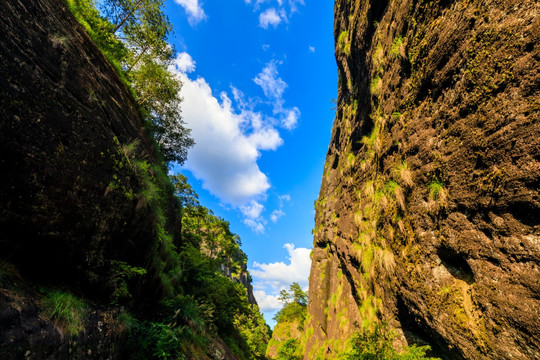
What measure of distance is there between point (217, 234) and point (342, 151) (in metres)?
16.8

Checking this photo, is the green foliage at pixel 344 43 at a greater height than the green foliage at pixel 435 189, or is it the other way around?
the green foliage at pixel 344 43

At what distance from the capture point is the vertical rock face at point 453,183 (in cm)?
396

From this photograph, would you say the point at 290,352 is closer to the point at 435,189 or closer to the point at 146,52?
the point at 435,189

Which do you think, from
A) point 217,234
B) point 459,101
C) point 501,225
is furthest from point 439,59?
point 217,234

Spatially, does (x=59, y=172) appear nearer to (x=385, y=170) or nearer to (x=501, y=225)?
(x=501, y=225)

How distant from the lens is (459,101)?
5465 mm

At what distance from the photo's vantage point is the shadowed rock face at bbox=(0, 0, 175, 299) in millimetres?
3693

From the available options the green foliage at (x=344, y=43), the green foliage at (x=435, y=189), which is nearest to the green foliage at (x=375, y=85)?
the green foliage at (x=344, y=43)

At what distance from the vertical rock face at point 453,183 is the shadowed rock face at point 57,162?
26.6ft

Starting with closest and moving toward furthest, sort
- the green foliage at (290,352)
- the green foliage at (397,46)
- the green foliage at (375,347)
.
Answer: the green foliage at (375,347)
the green foliage at (397,46)
the green foliage at (290,352)

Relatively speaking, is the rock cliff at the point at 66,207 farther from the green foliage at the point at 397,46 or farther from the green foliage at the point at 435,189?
the green foliage at the point at 397,46

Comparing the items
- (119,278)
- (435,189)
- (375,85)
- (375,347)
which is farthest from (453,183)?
(119,278)

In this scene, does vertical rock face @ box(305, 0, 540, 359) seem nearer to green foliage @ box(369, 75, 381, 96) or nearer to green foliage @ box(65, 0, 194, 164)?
green foliage @ box(369, 75, 381, 96)

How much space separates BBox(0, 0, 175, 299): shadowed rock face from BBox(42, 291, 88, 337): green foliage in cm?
48
